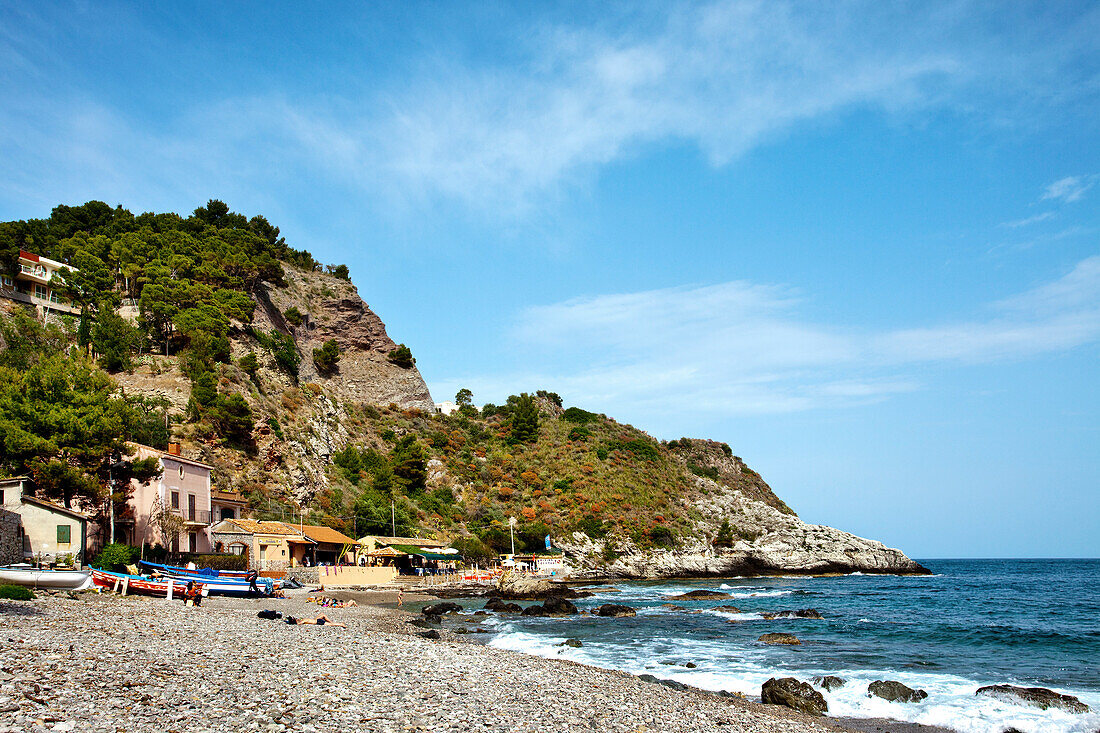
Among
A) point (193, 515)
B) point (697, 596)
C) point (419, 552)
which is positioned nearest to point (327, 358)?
point (419, 552)

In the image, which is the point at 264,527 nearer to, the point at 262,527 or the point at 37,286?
the point at 262,527

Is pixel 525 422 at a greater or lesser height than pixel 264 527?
greater

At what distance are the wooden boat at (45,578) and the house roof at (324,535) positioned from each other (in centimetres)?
2506

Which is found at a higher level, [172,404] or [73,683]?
[172,404]

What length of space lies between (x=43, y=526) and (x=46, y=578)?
30.9ft

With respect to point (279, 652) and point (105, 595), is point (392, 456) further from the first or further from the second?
point (279, 652)

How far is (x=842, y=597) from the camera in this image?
49.2 m

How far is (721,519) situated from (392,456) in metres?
40.1

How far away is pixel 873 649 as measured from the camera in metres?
24.5

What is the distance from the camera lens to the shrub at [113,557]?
97.7ft

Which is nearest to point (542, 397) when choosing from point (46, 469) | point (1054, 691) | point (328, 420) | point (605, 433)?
point (605, 433)

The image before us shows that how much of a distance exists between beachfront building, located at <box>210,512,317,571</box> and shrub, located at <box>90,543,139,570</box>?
998cm

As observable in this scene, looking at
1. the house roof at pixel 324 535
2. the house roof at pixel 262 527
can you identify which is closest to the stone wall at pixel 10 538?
the house roof at pixel 262 527

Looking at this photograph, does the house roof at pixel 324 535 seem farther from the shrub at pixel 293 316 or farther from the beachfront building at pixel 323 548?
the shrub at pixel 293 316
